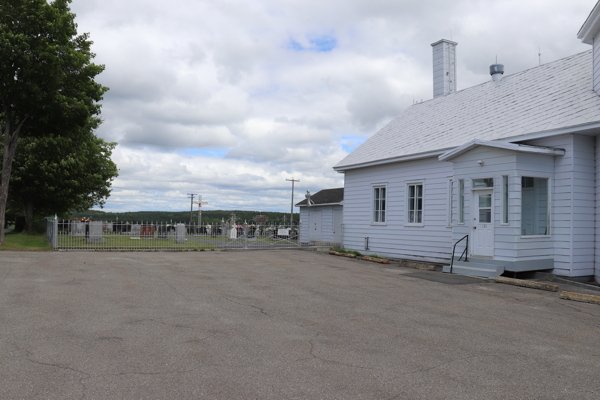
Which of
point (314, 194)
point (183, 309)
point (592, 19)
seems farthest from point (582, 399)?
point (314, 194)

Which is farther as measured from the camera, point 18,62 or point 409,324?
point 18,62

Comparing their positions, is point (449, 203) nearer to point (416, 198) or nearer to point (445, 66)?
point (416, 198)

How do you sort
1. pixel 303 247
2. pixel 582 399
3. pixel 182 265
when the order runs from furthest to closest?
1. pixel 303 247
2. pixel 182 265
3. pixel 582 399

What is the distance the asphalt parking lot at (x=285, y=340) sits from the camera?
4.53m

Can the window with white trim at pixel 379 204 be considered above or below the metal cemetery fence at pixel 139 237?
above

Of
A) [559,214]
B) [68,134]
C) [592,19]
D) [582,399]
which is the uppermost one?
[592,19]

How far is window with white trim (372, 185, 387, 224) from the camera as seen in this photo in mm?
19781

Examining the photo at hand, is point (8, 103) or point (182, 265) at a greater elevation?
point (8, 103)

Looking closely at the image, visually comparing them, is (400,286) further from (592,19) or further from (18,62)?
(18,62)

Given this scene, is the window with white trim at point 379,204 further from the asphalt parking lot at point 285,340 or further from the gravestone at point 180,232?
the gravestone at point 180,232

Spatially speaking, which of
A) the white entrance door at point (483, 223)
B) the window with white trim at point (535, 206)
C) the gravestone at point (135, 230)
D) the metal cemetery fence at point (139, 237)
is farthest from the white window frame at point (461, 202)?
the gravestone at point (135, 230)

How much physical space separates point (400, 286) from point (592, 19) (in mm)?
9620

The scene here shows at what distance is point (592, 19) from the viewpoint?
44.9 ft


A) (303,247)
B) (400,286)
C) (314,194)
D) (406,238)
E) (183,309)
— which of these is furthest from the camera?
(314,194)
